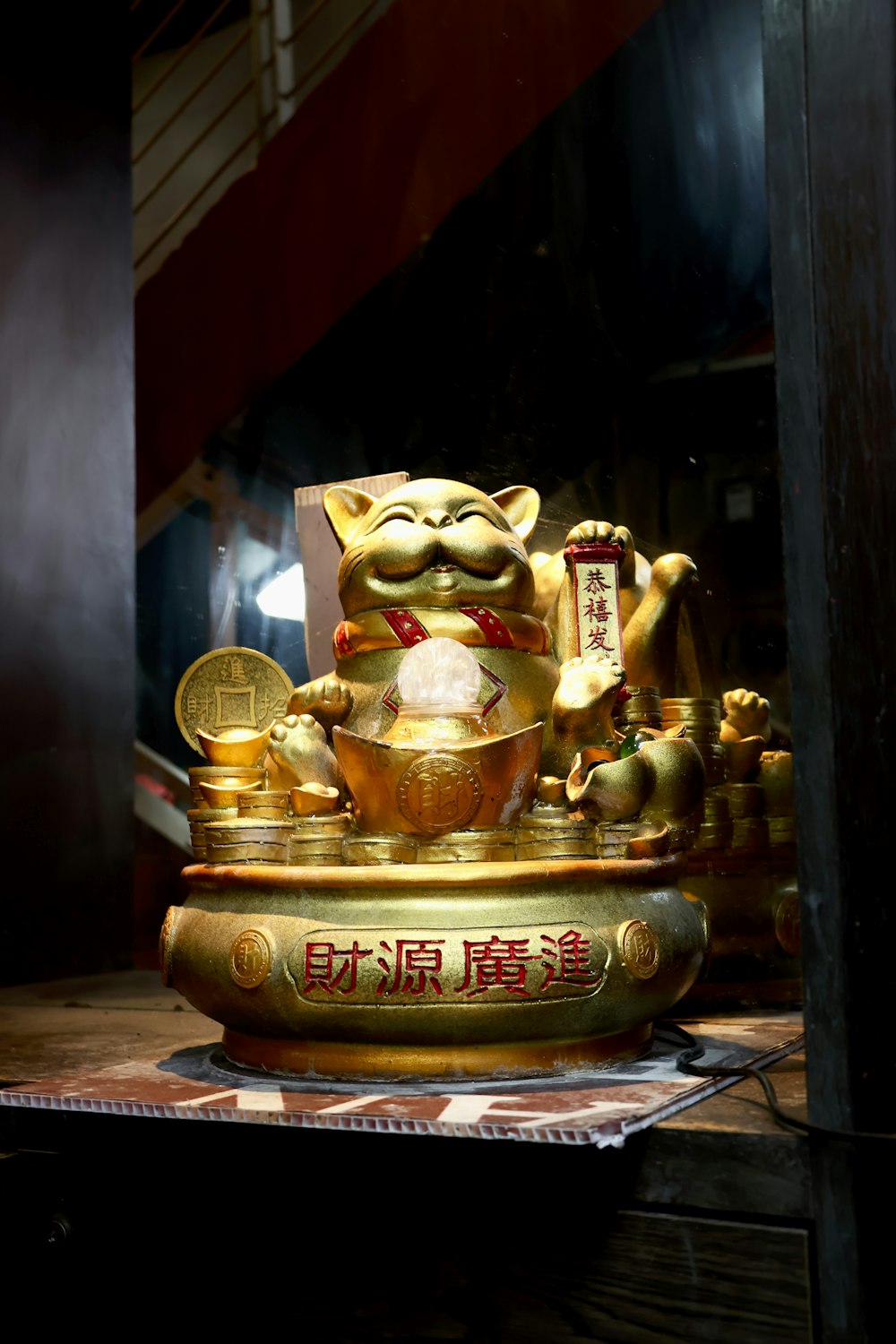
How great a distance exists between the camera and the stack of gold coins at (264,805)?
6.66 ft

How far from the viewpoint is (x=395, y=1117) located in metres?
1.57

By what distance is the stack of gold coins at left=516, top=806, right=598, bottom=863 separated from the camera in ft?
6.27

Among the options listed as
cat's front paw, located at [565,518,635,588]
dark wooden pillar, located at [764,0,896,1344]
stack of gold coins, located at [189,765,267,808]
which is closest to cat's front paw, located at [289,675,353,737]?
stack of gold coins, located at [189,765,267,808]

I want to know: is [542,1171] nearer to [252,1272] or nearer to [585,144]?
[252,1272]

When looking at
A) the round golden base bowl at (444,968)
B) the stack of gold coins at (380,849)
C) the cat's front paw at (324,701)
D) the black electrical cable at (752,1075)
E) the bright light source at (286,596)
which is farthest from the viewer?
the bright light source at (286,596)

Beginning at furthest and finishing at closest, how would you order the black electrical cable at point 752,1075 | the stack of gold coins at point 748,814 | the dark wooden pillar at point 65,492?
the dark wooden pillar at point 65,492, the stack of gold coins at point 748,814, the black electrical cable at point 752,1075

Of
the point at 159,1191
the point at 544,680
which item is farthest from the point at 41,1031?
the point at 544,680

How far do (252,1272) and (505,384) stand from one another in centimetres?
173

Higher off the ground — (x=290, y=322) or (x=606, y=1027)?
(x=290, y=322)

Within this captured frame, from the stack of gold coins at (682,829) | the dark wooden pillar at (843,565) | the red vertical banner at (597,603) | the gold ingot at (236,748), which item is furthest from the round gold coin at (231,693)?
the dark wooden pillar at (843,565)

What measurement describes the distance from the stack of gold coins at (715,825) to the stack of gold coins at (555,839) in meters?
0.54

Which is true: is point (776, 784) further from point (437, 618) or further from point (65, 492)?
point (65, 492)

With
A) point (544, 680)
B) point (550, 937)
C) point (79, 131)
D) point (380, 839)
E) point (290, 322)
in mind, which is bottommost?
point (550, 937)

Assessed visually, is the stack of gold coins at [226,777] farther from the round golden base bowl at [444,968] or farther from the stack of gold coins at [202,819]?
the round golden base bowl at [444,968]
